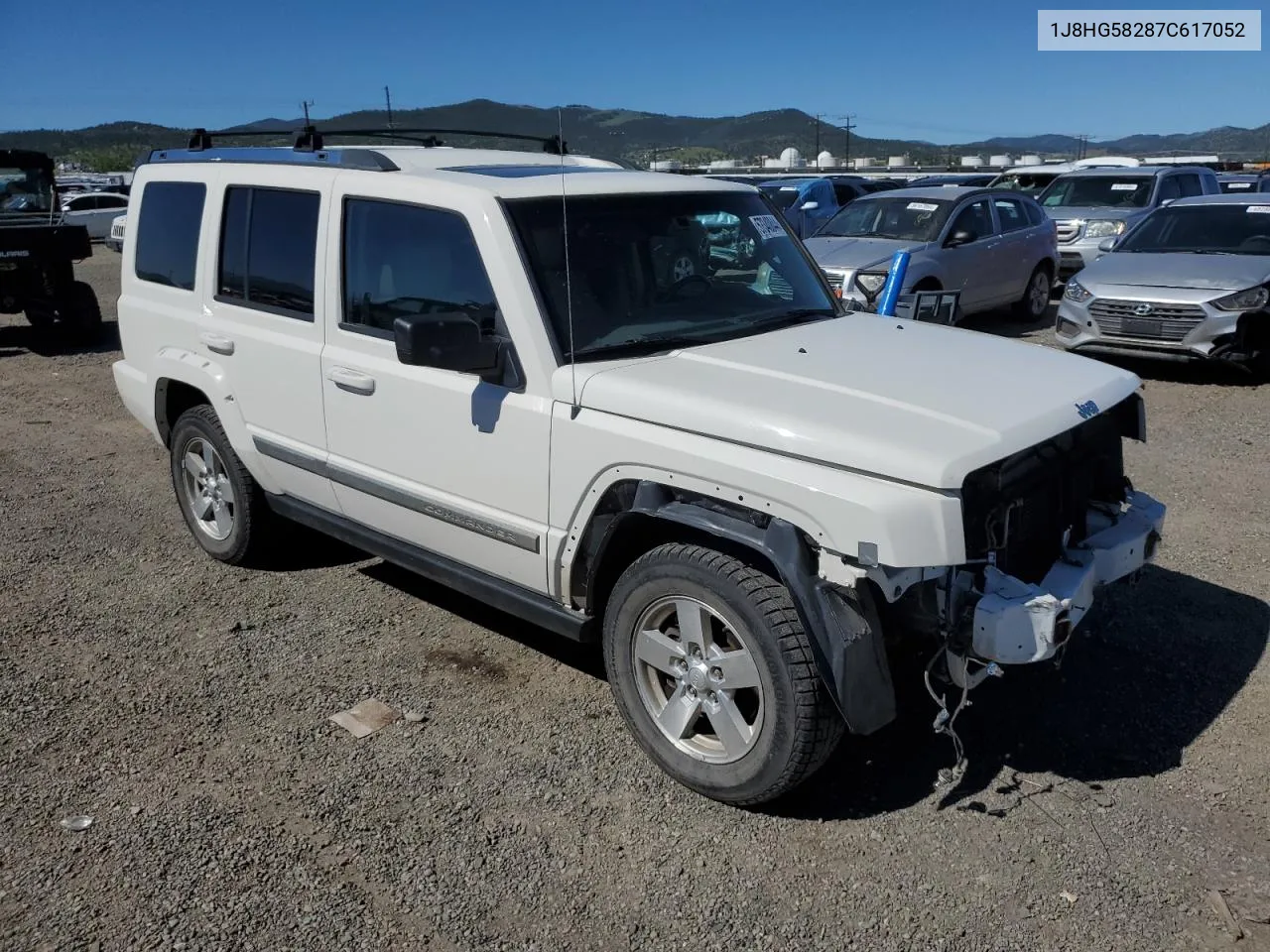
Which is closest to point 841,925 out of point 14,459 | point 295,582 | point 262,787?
point 262,787

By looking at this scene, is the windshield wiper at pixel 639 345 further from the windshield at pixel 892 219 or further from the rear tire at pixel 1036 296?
the rear tire at pixel 1036 296

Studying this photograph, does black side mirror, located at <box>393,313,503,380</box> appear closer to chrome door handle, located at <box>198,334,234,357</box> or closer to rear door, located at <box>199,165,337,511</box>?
rear door, located at <box>199,165,337,511</box>

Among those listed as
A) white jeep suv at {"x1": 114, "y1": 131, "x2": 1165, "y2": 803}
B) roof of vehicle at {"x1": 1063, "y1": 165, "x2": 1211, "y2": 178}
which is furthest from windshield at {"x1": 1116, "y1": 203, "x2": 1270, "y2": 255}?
white jeep suv at {"x1": 114, "y1": 131, "x2": 1165, "y2": 803}

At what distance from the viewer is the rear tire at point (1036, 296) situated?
1311 cm

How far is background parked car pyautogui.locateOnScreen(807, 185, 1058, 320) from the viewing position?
1113cm

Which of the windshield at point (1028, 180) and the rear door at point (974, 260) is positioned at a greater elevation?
the windshield at point (1028, 180)

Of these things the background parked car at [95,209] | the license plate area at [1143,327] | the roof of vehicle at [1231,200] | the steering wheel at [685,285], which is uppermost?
the background parked car at [95,209]

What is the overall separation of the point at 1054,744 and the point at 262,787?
273 centimetres

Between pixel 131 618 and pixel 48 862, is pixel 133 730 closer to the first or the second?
pixel 48 862

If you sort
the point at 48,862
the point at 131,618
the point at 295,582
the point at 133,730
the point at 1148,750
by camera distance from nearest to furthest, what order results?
the point at 48,862 < the point at 1148,750 < the point at 133,730 < the point at 131,618 < the point at 295,582

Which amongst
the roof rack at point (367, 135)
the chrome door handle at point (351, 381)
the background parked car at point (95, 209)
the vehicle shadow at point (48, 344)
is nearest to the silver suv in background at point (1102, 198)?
the roof rack at point (367, 135)

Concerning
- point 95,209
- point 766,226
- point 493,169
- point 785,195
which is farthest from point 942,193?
point 95,209

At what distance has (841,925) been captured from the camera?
2.93 meters

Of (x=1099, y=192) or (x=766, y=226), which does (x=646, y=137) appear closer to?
(x=766, y=226)
